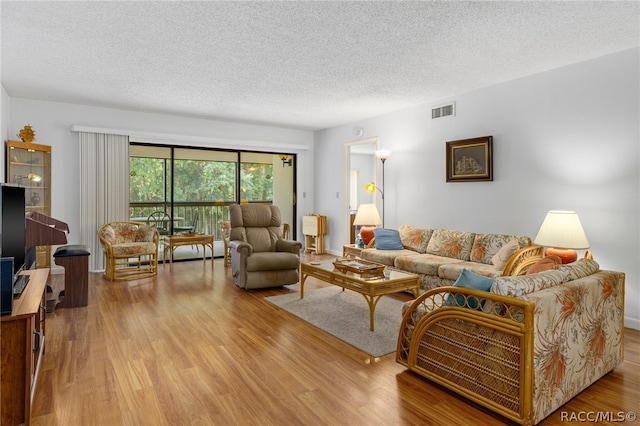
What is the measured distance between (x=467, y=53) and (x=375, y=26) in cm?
114

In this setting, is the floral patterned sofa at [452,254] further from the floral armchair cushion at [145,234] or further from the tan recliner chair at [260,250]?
the floral armchair cushion at [145,234]

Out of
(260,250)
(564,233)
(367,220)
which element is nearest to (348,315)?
(260,250)

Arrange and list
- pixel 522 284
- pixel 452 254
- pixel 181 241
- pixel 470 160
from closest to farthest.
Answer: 1. pixel 522 284
2. pixel 452 254
3. pixel 470 160
4. pixel 181 241

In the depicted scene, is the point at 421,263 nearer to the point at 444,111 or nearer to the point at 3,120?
the point at 444,111

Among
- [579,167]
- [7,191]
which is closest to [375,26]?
[579,167]

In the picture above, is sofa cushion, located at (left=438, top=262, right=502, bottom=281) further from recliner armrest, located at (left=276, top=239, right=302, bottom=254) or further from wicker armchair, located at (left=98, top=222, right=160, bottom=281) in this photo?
wicker armchair, located at (left=98, top=222, right=160, bottom=281)

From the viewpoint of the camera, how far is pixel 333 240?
7.69m

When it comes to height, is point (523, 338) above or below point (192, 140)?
below

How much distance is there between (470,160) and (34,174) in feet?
19.8

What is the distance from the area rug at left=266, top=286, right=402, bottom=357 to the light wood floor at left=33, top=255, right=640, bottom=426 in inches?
5.2

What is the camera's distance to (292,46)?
11.4 ft

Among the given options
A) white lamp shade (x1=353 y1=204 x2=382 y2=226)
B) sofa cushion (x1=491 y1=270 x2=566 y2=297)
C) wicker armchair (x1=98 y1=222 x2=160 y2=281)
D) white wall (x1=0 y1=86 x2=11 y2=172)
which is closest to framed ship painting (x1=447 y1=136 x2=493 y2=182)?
white lamp shade (x1=353 y1=204 x2=382 y2=226)

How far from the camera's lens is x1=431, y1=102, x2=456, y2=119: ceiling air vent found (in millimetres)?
5203

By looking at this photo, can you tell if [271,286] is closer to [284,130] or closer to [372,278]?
[372,278]
